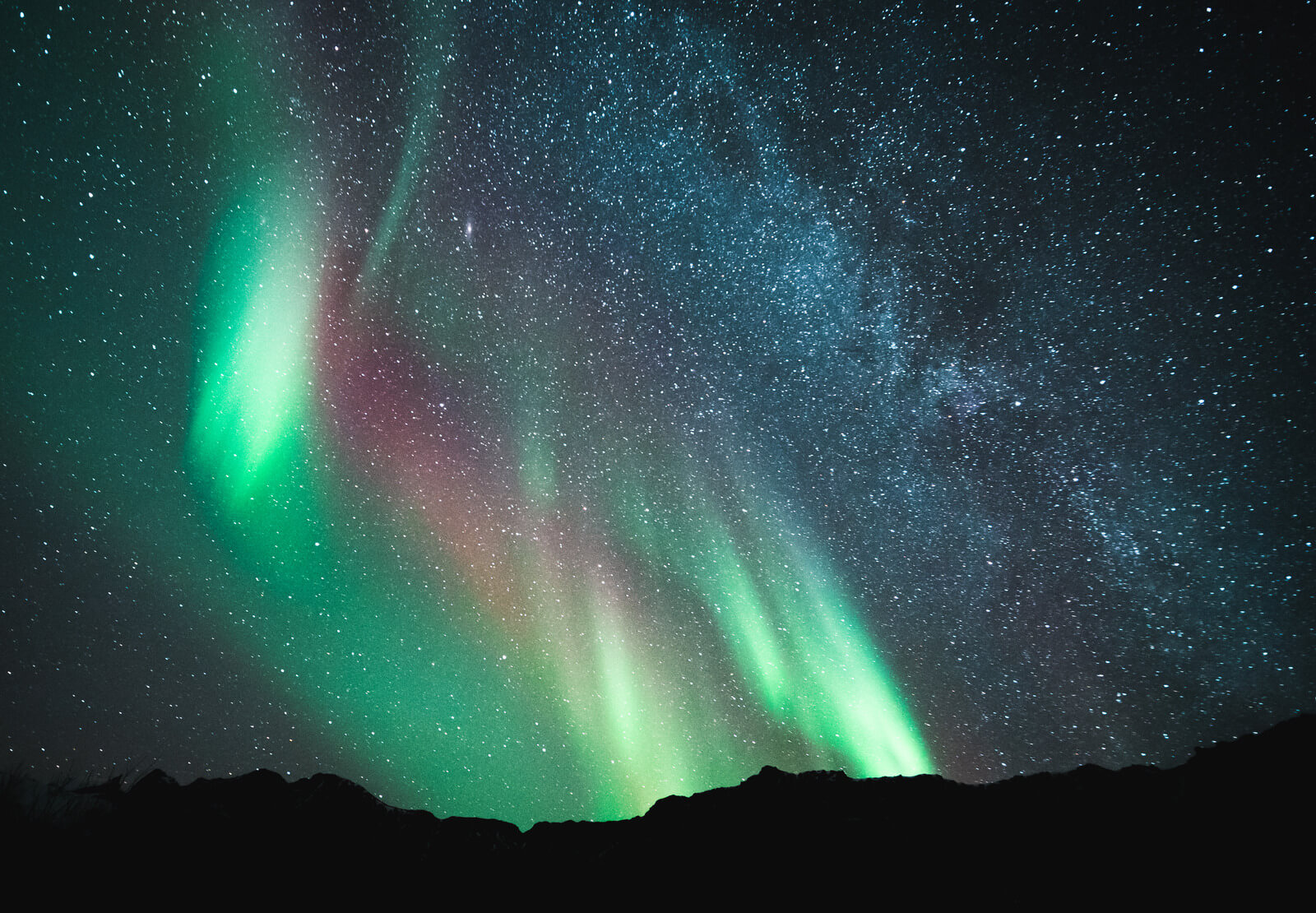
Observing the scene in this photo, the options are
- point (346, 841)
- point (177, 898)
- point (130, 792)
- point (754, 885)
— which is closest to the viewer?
point (177, 898)

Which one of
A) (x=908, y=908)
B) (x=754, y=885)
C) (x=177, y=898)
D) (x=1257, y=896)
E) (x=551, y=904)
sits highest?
(x=177, y=898)

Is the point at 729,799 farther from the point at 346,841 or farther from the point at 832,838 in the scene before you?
the point at 346,841

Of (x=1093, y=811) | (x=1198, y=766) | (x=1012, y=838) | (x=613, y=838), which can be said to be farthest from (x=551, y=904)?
(x=1198, y=766)

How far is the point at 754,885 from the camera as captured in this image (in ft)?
19.7

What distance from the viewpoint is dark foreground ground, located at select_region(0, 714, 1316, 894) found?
4562 mm

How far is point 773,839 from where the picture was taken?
6.53 meters

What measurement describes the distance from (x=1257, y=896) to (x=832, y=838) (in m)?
3.74

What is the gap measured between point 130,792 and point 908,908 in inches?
340

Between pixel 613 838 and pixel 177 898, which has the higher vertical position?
pixel 177 898

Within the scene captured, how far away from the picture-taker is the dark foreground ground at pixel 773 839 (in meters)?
4.56

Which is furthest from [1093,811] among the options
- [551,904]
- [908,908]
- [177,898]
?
[177,898]

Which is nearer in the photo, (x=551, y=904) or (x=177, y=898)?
(x=177, y=898)

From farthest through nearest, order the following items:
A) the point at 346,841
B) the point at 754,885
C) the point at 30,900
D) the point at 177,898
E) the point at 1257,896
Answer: the point at 346,841 < the point at 754,885 < the point at 177,898 < the point at 1257,896 < the point at 30,900

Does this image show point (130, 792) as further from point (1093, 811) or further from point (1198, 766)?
point (1198, 766)
